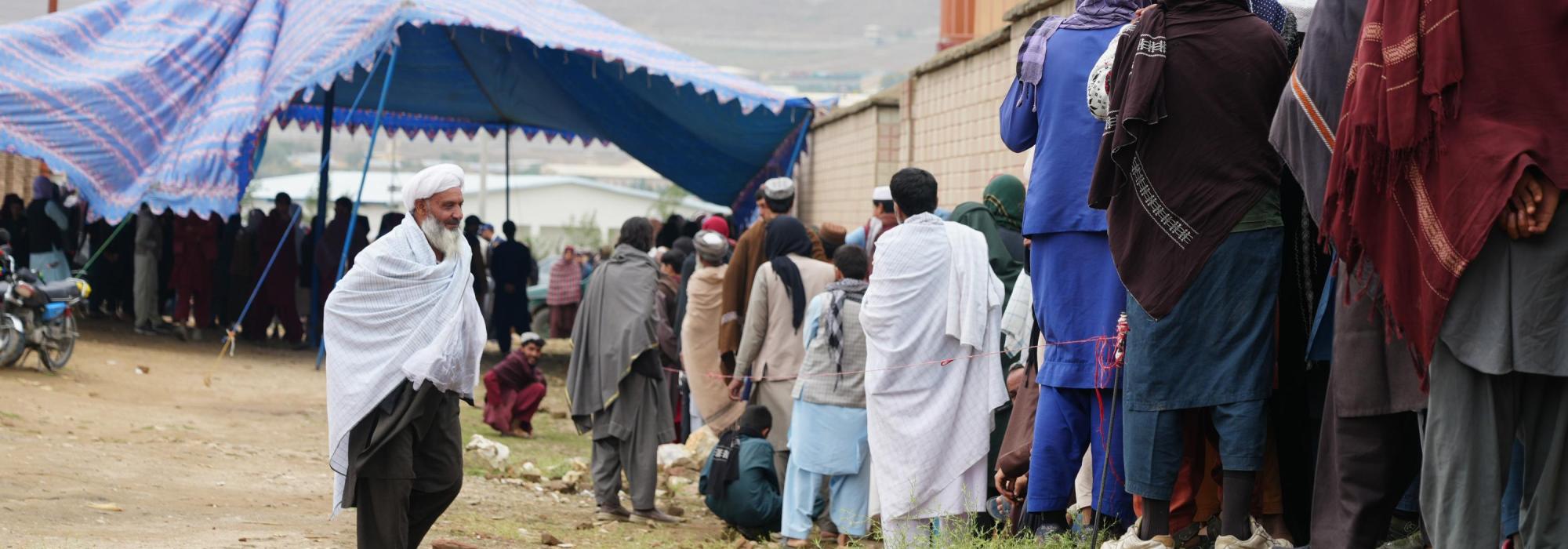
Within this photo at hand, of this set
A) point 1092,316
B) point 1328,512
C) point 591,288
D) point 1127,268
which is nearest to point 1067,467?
point 1092,316

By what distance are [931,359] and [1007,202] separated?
3.29ft

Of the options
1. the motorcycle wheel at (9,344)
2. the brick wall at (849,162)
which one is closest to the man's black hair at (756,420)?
the brick wall at (849,162)

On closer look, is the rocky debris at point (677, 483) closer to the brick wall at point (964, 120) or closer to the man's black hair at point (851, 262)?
the brick wall at point (964, 120)

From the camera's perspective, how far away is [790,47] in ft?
502

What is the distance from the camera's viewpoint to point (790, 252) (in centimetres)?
794

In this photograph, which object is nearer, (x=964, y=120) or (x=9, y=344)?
(x=964, y=120)

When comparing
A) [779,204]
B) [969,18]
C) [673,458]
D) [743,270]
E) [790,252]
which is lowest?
[673,458]

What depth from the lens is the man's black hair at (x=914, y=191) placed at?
5992 millimetres

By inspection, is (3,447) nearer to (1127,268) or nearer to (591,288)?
(591,288)

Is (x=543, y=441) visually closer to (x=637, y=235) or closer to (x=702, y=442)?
(x=702, y=442)

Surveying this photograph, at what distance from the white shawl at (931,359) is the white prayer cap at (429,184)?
5.47 ft

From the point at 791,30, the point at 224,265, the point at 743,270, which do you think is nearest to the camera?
the point at 743,270

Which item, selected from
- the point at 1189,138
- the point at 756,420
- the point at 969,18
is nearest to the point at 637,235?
the point at 756,420

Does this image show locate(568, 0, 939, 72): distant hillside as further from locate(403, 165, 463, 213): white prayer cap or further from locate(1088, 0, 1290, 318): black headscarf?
locate(1088, 0, 1290, 318): black headscarf
